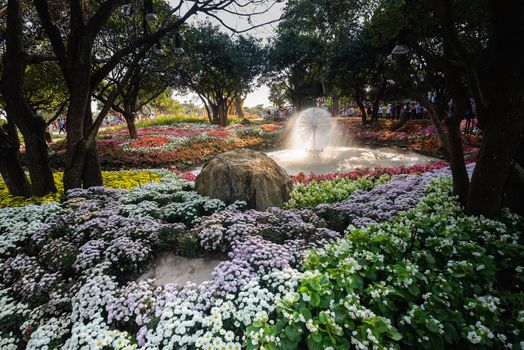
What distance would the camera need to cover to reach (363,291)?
254cm

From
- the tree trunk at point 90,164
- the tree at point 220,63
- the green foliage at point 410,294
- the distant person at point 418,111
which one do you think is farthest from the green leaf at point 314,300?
the distant person at point 418,111

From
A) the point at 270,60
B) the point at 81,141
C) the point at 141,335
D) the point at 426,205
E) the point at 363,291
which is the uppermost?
the point at 270,60

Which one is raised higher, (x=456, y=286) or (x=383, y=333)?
(x=456, y=286)

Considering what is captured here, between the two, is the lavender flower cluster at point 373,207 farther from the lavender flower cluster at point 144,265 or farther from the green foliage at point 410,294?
the green foliage at point 410,294

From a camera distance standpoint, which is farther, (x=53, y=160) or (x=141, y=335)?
(x=53, y=160)

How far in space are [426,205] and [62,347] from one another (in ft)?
16.2

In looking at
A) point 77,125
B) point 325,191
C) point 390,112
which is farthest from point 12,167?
point 390,112

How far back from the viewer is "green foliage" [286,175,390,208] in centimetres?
618

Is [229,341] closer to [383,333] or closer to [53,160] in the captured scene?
[383,333]

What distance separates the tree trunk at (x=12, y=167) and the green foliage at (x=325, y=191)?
6123 mm

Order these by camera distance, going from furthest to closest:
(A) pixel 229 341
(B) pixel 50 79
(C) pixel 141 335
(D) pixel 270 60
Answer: (D) pixel 270 60, (B) pixel 50 79, (C) pixel 141 335, (A) pixel 229 341

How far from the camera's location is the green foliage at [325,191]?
20.3 feet

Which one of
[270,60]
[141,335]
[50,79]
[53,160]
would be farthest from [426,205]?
[270,60]

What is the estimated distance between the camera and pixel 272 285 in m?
2.55
